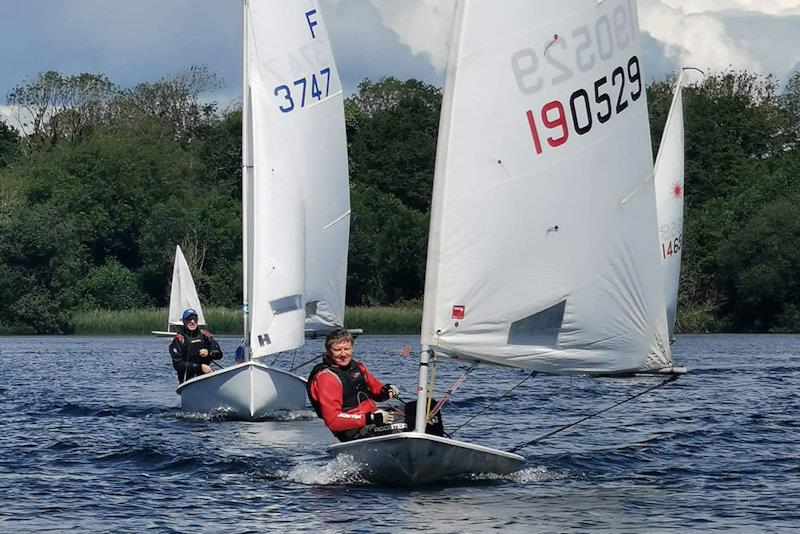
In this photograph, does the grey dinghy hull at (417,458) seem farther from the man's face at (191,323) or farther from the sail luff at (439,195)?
the man's face at (191,323)

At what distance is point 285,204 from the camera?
22.4 meters

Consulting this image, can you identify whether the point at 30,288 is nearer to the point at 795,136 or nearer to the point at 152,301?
the point at 152,301

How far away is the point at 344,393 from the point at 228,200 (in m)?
64.6

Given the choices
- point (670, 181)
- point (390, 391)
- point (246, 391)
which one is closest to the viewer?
point (390, 391)

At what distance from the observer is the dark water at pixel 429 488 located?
1261 cm

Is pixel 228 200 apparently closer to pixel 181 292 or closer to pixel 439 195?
pixel 181 292

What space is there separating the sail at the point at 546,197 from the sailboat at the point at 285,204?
7.61 metres

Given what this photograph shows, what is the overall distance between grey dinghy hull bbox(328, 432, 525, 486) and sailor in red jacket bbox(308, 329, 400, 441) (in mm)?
233

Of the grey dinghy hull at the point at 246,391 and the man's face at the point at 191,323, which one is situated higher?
the man's face at the point at 191,323

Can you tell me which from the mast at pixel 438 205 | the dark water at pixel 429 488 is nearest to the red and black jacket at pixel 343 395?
the dark water at pixel 429 488

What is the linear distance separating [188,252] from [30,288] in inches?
350

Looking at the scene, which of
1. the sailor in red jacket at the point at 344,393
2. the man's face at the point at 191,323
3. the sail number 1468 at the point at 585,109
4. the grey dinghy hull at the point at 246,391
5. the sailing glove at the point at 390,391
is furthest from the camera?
the man's face at the point at 191,323

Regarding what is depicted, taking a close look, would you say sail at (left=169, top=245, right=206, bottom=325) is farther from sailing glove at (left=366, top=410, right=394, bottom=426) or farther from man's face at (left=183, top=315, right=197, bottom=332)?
sailing glove at (left=366, top=410, right=394, bottom=426)

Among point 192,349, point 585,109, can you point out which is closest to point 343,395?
point 585,109
